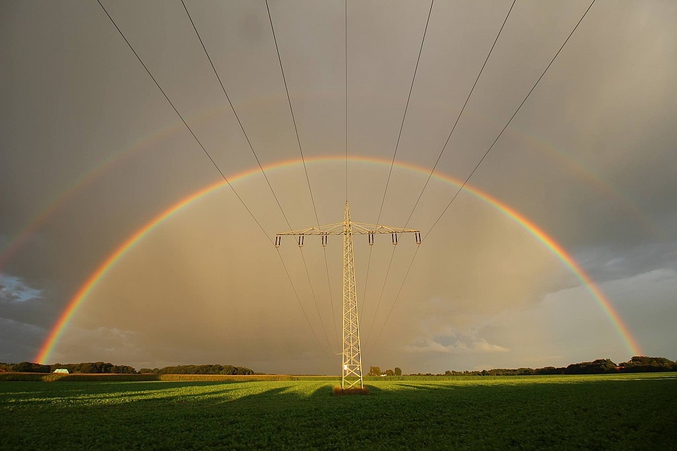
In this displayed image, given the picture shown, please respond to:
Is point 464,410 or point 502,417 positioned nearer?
point 502,417

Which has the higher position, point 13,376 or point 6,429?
point 13,376

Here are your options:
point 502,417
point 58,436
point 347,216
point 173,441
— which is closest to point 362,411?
point 502,417

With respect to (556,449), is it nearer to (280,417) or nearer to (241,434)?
(241,434)

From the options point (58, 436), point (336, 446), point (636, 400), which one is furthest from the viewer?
point (636, 400)

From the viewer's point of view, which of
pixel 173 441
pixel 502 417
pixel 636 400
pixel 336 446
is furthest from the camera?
pixel 636 400

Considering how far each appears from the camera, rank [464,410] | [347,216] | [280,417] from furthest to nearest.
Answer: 1. [347,216]
2. [464,410]
3. [280,417]

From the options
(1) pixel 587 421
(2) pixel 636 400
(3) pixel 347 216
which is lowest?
(1) pixel 587 421

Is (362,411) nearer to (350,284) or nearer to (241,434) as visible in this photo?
(241,434)

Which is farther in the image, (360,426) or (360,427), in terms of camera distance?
(360,426)

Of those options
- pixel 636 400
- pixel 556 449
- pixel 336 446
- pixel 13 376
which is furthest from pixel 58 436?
pixel 13 376
